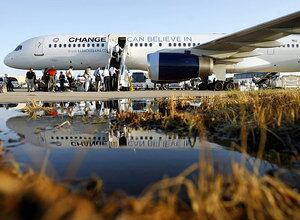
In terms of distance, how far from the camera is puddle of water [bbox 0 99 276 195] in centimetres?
209

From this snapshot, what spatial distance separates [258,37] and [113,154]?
1474 cm

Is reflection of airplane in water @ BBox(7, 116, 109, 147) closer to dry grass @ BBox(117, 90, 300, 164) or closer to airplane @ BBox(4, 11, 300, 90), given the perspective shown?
dry grass @ BBox(117, 90, 300, 164)

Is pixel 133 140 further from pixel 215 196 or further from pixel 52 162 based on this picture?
pixel 215 196

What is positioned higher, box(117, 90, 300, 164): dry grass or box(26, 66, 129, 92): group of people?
box(26, 66, 129, 92): group of people

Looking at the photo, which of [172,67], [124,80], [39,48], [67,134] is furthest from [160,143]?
[39,48]

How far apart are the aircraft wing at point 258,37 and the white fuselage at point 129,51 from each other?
8.51 ft

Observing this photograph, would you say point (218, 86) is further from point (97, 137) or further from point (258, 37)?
point (97, 137)

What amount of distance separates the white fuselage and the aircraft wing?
259cm

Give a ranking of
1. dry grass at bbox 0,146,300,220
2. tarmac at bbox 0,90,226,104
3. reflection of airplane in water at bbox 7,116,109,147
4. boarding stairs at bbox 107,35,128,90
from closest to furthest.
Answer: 1. dry grass at bbox 0,146,300,220
2. reflection of airplane in water at bbox 7,116,109,147
3. tarmac at bbox 0,90,226,104
4. boarding stairs at bbox 107,35,128,90

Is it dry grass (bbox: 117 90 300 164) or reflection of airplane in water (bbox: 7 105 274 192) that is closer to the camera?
reflection of airplane in water (bbox: 7 105 274 192)

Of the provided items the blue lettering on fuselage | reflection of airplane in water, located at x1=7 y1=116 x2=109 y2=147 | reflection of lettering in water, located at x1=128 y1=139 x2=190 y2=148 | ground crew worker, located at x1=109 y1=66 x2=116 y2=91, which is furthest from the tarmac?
the blue lettering on fuselage

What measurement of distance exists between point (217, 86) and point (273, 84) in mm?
14357

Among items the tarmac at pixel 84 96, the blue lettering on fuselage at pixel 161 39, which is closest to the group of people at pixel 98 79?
the blue lettering on fuselage at pixel 161 39

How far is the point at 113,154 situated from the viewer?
2.84m
